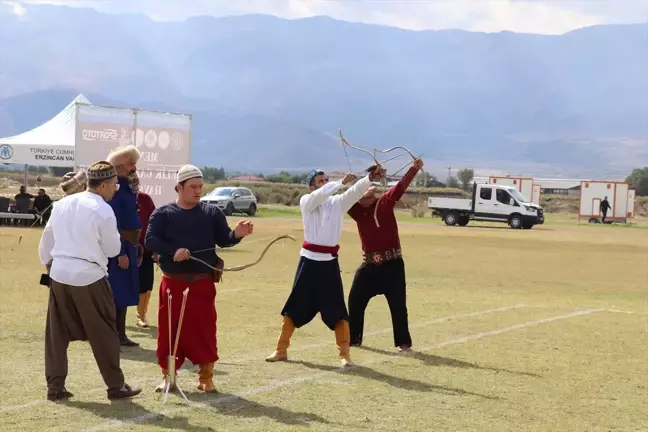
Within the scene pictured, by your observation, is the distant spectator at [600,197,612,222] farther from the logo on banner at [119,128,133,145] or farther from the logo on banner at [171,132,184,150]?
the logo on banner at [119,128,133,145]

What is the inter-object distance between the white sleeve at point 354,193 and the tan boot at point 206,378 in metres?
2.14

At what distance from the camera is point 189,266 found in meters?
7.49

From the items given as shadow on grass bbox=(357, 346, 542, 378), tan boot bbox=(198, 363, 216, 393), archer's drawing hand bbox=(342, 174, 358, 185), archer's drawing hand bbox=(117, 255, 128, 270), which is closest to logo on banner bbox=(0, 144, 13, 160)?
archer's drawing hand bbox=(117, 255, 128, 270)

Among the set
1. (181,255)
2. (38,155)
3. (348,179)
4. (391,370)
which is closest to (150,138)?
(38,155)

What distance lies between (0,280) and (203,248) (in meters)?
9.56

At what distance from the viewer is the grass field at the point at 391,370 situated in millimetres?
6914

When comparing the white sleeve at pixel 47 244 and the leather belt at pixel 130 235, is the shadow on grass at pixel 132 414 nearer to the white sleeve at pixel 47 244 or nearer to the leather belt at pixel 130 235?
the white sleeve at pixel 47 244

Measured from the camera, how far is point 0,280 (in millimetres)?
15930

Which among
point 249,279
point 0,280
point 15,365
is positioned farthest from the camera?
point 249,279

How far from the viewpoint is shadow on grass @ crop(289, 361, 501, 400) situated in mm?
8109

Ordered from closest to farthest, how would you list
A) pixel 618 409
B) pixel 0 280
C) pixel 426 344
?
pixel 618 409, pixel 426 344, pixel 0 280

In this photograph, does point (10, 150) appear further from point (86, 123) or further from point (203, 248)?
point (203, 248)

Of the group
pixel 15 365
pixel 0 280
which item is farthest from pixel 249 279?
pixel 15 365

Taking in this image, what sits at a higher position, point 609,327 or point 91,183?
point 91,183
